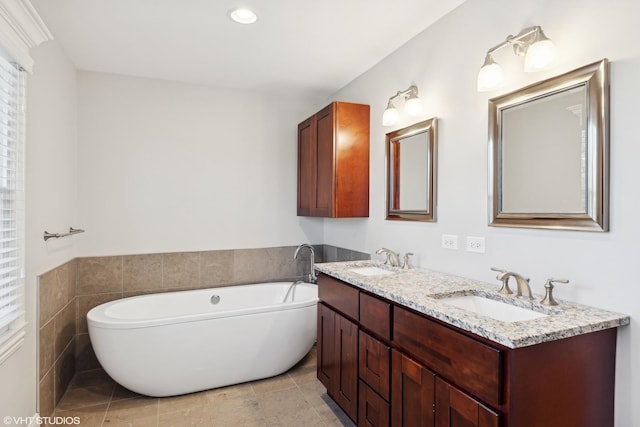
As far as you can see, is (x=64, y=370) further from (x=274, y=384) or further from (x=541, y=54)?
(x=541, y=54)

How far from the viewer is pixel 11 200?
1862 millimetres

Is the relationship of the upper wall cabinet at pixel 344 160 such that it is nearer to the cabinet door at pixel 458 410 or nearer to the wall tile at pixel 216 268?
the wall tile at pixel 216 268

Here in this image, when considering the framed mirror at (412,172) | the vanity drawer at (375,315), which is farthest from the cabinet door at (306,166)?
the vanity drawer at (375,315)

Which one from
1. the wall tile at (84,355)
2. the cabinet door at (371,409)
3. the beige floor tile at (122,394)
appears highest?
the cabinet door at (371,409)

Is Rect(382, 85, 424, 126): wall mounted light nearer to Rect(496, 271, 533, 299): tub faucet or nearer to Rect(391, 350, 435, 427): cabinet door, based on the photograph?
Rect(496, 271, 533, 299): tub faucet

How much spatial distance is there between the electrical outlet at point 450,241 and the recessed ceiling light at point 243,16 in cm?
176

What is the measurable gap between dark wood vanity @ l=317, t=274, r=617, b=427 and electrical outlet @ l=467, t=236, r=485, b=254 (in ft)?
1.99

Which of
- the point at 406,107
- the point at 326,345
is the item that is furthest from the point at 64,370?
the point at 406,107

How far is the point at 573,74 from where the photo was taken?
4.97ft

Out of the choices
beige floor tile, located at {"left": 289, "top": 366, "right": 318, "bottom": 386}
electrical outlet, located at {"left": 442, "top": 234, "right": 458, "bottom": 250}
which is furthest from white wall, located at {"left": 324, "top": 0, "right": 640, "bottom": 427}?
beige floor tile, located at {"left": 289, "top": 366, "right": 318, "bottom": 386}

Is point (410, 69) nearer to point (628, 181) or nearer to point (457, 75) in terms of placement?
point (457, 75)

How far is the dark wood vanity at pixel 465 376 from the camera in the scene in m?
1.19

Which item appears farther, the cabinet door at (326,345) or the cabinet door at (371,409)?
the cabinet door at (326,345)

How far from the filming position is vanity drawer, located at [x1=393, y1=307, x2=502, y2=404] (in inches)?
47.9
